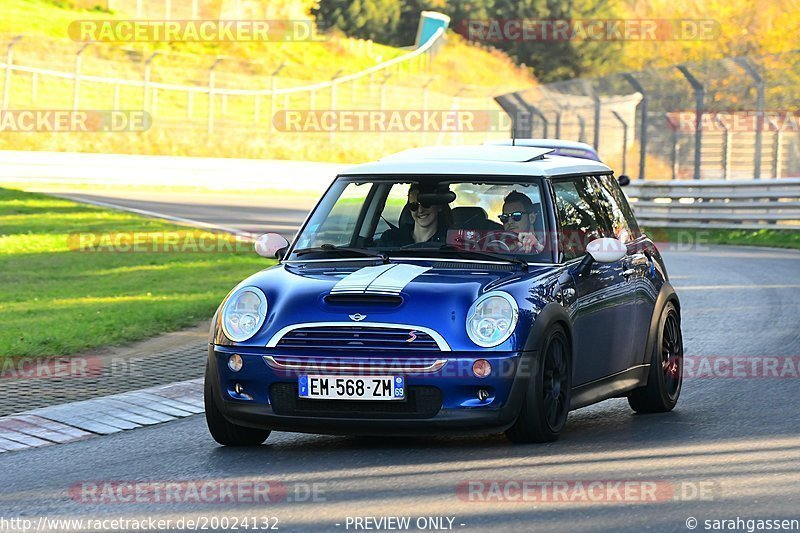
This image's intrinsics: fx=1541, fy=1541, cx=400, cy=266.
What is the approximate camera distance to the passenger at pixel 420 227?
8.59 meters

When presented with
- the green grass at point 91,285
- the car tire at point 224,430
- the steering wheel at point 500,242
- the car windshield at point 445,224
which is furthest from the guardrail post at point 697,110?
the car tire at point 224,430

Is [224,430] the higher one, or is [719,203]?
[224,430]

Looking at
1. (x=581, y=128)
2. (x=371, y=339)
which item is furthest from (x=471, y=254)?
(x=581, y=128)

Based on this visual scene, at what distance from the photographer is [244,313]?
7.77 metres

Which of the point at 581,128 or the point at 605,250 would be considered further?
the point at 581,128

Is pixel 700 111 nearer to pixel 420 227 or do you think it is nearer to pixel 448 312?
pixel 420 227

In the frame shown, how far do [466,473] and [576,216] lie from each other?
223 centimetres

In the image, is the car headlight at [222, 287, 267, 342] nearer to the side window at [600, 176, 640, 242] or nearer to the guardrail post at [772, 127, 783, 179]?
the side window at [600, 176, 640, 242]

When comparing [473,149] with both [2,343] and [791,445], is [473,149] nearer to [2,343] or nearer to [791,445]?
[791,445]

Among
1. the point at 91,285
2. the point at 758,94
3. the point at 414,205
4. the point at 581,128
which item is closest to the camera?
the point at 414,205

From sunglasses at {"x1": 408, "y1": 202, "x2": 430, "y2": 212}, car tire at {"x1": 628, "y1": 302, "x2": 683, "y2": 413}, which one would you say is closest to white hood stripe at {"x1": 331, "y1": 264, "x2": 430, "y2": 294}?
sunglasses at {"x1": 408, "y1": 202, "x2": 430, "y2": 212}

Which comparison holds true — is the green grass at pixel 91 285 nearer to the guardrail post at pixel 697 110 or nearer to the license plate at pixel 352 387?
the license plate at pixel 352 387

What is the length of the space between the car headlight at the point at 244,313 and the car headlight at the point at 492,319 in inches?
41.6

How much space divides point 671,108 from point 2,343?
64.3 ft
